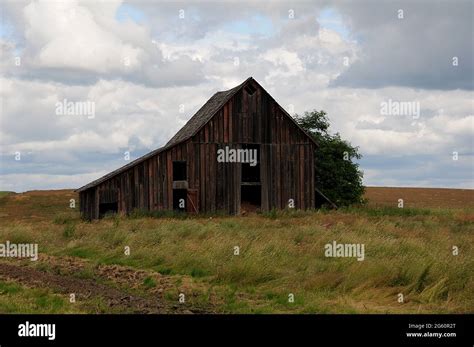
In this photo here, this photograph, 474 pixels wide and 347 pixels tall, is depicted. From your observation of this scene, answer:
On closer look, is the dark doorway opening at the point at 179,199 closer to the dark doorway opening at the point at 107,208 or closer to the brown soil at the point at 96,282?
the dark doorway opening at the point at 107,208

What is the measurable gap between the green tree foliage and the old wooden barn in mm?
7897

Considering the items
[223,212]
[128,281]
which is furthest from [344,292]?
[223,212]

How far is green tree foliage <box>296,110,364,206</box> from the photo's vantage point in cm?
4394

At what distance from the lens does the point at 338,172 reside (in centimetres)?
4394

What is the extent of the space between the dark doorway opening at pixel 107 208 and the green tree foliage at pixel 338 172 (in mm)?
15697

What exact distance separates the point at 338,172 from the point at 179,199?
1424cm

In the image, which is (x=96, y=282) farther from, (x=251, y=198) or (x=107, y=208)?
(x=251, y=198)

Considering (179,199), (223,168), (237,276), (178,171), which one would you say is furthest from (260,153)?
(237,276)

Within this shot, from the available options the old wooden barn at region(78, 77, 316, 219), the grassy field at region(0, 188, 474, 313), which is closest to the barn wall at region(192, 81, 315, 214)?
the old wooden barn at region(78, 77, 316, 219)
